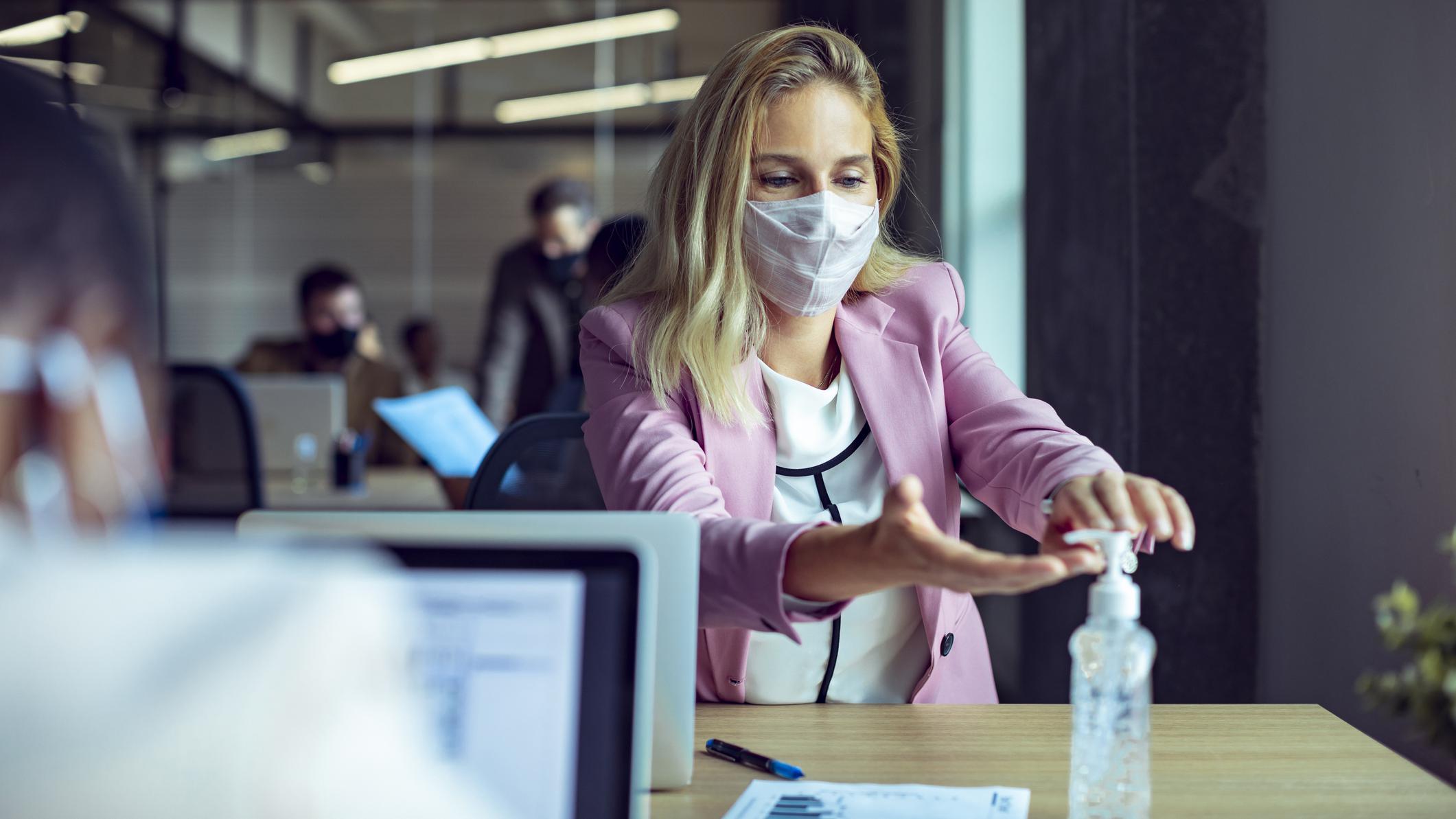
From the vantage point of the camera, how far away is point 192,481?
3104mm

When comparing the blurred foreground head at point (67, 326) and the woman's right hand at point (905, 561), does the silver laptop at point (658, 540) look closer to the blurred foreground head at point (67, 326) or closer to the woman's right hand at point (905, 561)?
the woman's right hand at point (905, 561)

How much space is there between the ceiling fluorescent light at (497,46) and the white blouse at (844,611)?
5.48 metres

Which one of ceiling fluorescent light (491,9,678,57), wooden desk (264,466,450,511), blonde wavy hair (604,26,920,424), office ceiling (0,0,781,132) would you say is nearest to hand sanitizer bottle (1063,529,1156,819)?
blonde wavy hair (604,26,920,424)

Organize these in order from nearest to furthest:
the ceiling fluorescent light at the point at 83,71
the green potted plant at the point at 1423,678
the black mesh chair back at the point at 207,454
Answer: the green potted plant at the point at 1423,678, the black mesh chair back at the point at 207,454, the ceiling fluorescent light at the point at 83,71

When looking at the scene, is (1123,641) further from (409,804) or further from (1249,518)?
(1249,518)

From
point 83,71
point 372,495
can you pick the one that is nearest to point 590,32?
point 83,71

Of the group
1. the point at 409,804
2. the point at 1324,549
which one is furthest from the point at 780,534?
the point at 1324,549

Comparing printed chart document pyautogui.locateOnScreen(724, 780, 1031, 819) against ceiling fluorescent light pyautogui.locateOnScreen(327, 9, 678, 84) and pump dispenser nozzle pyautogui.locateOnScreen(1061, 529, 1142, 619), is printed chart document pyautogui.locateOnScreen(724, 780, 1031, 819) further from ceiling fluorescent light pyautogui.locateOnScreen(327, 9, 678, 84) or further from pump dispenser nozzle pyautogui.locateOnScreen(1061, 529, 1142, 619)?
ceiling fluorescent light pyautogui.locateOnScreen(327, 9, 678, 84)

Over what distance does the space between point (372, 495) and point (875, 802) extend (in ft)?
8.36

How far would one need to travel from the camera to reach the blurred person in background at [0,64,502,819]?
307 millimetres

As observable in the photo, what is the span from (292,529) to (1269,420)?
1.61 meters

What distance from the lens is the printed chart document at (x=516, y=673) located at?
2.06 feet

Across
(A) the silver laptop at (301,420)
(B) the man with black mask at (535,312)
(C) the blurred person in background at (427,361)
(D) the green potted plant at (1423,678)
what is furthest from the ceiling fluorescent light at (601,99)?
(D) the green potted plant at (1423,678)

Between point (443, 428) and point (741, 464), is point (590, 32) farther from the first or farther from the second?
point (741, 464)
